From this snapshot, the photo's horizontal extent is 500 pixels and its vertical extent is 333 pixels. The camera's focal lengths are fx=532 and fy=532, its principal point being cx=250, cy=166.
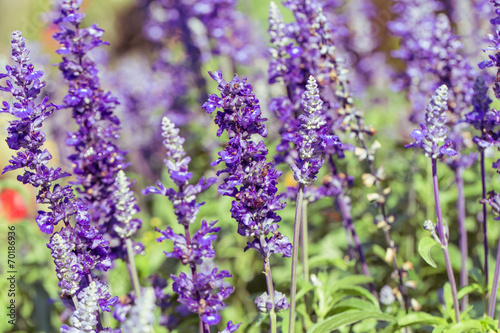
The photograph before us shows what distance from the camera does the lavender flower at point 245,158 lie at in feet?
9.00

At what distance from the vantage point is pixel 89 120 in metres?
3.38

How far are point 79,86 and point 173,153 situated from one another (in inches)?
42.8

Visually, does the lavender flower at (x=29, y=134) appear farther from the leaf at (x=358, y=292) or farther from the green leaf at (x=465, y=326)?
the green leaf at (x=465, y=326)

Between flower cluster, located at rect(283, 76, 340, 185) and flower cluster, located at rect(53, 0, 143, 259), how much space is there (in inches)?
44.4

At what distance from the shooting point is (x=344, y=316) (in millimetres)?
3264

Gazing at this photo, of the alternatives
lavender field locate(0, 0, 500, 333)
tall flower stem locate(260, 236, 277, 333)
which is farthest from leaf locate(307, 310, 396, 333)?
tall flower stem locate(260, 236, 277, 333)

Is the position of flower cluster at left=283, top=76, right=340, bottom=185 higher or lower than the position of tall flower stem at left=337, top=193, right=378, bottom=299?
higher

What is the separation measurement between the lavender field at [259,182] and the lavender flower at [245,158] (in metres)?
0.01

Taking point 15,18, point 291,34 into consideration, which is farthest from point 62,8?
point 15,18

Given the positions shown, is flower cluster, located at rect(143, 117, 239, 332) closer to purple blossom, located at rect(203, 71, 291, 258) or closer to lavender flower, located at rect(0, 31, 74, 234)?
purple blossom, located at rect(203, 71, 291, 258)

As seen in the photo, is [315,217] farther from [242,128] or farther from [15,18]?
[15,18]

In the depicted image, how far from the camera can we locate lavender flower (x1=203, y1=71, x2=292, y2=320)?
108 inches

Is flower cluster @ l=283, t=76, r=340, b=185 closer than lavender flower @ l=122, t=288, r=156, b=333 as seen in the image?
No

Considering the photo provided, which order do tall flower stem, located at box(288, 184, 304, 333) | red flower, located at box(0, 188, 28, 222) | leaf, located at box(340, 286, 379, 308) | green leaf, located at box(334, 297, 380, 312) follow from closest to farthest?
tall flower stem, located at box(288, 184, 304, 333) < green leaf, located at box(334, 297, 380, 312) < leaf, located at box(340, 286, 379, 308) < red flower, located at box(0, 188, 28, 222)
